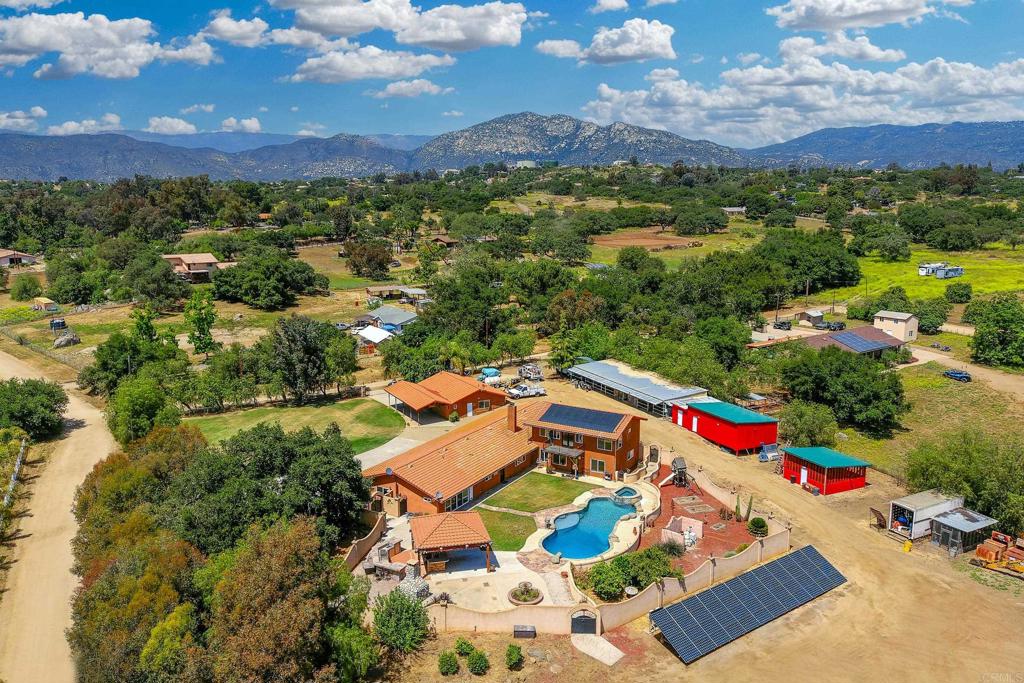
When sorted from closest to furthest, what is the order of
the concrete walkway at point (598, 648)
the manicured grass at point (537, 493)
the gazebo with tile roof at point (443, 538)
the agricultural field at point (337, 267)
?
the concrete walkway at point (598, 648) → the gazebo with tile roof at point (443, 538) → the manicured grass at point (537, 493) → the agricultural field at point (337, 267)

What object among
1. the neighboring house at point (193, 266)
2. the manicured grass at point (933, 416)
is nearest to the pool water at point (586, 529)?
the manicured grass at point (933, 416)

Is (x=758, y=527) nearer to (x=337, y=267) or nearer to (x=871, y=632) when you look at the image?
(x=871, y=632)

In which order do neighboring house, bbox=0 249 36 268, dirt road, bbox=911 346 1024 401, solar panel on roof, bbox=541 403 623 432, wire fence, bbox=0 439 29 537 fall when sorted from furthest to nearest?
neighboring house, bbox=0 249 36 268 < dirt road, bbox=911 346 1024 401 < solar panel on roof, bbox=541 403 623 432 < wire fence, bbox=0 439 29 537

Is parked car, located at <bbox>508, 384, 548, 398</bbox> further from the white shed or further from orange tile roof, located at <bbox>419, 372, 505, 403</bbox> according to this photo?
the white shed

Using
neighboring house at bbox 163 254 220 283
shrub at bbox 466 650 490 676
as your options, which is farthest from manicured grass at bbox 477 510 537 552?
neighboring house at bbox 163 254 220 283

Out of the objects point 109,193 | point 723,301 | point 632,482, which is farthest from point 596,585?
point 109,193

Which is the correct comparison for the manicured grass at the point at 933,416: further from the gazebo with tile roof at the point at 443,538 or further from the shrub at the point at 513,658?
the shrub at the point at 513,658
